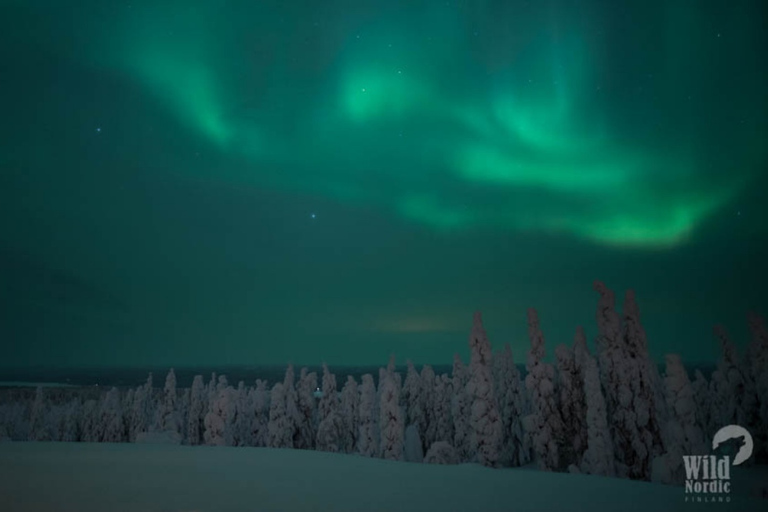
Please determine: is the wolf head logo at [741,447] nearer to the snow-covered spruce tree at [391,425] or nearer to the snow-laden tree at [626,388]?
the snow-laden tree at [626,388]

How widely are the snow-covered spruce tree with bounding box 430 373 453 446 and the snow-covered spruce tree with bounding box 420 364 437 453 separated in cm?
38

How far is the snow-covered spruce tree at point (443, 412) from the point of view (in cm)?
6844

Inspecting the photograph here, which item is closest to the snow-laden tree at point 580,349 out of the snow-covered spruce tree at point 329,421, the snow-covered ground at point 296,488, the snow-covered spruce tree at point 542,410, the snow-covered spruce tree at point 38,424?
the snow-covered spruce tree at point 542,410

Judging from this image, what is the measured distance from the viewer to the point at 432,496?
380 inches

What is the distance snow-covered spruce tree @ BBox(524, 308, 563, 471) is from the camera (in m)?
46.0

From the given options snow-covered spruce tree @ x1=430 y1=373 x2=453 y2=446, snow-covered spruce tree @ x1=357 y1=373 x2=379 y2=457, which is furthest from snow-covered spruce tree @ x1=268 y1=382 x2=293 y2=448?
snow-covered spruce tree @ x1=430 y1=373 x2=453 y2=446

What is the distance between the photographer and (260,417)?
231ft

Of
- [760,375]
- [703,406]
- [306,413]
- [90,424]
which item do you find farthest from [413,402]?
[90,424]

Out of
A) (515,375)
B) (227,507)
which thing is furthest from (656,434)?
(227,507)

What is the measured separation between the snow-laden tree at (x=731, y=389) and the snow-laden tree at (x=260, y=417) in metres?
53.7

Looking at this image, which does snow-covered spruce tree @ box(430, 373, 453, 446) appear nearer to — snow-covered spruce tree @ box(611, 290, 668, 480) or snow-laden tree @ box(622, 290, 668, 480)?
snow-covered spruce tree @ box(611, 290, 668, 480)

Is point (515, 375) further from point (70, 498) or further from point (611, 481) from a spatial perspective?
point (70, 498)

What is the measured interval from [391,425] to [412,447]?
33.1ft

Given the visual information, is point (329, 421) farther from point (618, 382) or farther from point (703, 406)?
point (703, 406)
